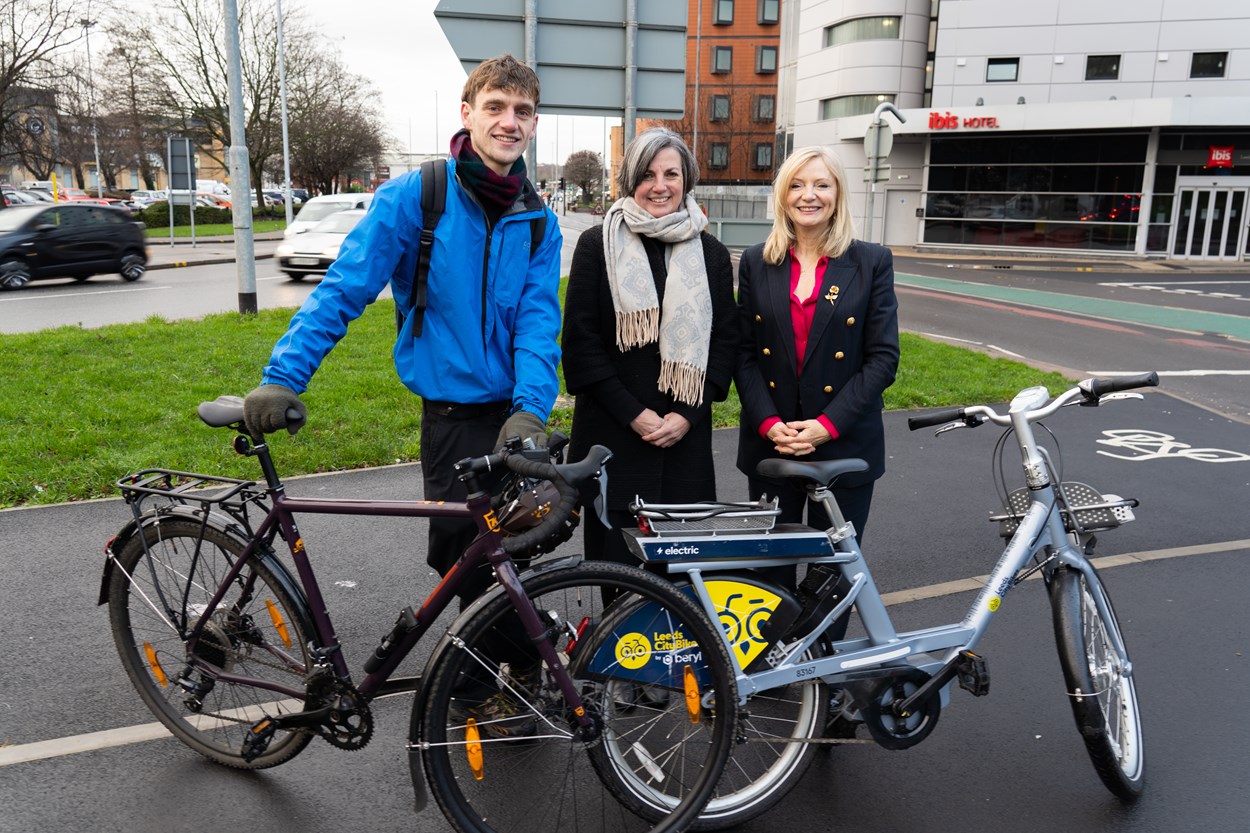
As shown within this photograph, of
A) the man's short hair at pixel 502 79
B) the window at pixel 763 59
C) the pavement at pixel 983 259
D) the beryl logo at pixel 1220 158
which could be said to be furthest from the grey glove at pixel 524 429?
the window at pixel 763 59

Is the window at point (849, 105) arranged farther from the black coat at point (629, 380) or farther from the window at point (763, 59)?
the black coat at point (629, 380)

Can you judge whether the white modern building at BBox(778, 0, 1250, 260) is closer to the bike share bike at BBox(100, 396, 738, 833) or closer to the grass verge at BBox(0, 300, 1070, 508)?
the grass verge at BBox(0, 300, 1070, 508)

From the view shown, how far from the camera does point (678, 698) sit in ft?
9.27

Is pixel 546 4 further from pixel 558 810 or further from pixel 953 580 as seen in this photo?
pixel 558 810

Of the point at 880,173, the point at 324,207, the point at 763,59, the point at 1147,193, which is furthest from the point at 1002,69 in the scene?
the point at 763,59

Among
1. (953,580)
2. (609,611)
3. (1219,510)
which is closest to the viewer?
(609,611)

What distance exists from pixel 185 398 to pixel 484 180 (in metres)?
5.63

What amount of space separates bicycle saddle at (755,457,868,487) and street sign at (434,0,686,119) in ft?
15.0

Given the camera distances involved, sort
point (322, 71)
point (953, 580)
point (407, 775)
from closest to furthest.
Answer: point (407, 775) → point (953, 580) → point (322, 71)

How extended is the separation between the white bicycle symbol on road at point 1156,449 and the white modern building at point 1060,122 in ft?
86.7

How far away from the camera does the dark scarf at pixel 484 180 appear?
10.0 feet

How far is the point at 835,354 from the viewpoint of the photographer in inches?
139

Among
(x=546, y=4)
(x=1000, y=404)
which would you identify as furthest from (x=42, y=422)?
(x=1000, y=404)

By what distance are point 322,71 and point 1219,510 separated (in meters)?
51.8
